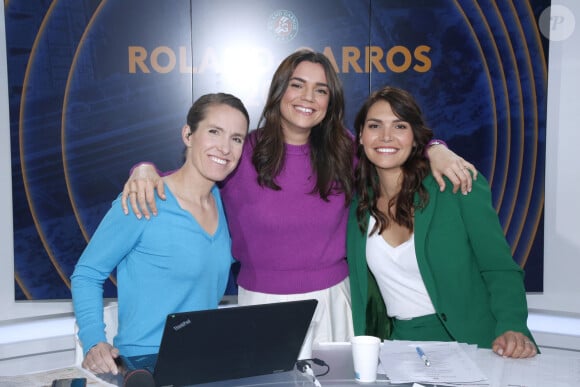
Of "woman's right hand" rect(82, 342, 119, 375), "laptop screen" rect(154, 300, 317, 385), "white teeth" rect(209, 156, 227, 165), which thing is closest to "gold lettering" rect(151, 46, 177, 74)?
"white teeth" rect(209, 156, 227, 165)

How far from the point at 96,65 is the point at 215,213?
1.97m

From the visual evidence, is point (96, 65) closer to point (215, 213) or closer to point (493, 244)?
point (215, 213)

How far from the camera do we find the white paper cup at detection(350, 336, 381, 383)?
154 cm

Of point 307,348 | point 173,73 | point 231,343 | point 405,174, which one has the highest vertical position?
point 173,73

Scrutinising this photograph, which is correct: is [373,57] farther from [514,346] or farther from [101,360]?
[101,360]

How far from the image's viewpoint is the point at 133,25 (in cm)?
358

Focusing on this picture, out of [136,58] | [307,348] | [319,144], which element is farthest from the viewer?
[136,58]

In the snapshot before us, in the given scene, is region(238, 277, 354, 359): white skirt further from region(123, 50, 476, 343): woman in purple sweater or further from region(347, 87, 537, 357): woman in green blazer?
region(347, 87, 537, 357): woman in green blazer

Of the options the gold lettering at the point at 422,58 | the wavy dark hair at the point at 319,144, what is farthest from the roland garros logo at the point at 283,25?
the wavy dark hair at the point at 319,144

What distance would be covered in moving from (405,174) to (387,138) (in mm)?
162

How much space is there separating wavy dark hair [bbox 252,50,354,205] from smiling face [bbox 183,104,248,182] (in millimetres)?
385

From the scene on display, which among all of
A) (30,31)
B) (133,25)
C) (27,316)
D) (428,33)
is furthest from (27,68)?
(428,33)

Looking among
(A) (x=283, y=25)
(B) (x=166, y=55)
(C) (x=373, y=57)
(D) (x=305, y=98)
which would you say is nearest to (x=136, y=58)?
(B) (x=166, y=55)

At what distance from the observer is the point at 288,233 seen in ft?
7.57
